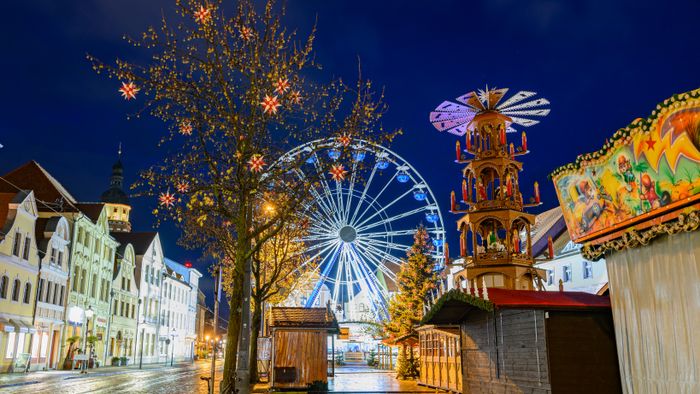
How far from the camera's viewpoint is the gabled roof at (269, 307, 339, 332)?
2688 cm

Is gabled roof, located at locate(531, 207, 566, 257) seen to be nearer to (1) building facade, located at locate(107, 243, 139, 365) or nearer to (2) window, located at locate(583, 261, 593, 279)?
(2) window, located at locate(583, 261, 593, 279)

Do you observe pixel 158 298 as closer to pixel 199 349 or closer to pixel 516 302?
pixel 199 349

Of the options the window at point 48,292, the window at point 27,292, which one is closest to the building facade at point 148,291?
the window at point 48,292

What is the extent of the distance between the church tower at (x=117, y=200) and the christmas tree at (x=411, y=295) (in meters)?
64.4

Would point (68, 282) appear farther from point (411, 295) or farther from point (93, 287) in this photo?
point (411, 295)

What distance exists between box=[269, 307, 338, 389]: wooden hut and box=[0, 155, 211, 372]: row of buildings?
1967 centimetres

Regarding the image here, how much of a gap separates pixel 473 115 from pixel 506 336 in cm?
1180

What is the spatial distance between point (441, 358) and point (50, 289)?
3153cm

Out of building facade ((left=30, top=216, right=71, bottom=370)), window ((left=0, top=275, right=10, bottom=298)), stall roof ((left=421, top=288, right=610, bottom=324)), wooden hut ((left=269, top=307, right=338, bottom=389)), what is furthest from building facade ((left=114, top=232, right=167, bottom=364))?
stall roof ((left=421, top=288, right=610, bottom=324))

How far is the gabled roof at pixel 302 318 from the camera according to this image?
1058 inches

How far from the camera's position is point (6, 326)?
36812mm

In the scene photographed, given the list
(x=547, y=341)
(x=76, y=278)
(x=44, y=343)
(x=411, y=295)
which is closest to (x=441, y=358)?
(x=547, y=341)

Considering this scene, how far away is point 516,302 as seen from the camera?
15.1 metres

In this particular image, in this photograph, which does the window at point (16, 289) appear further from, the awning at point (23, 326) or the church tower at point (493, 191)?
the church tower at point (493, 191)
